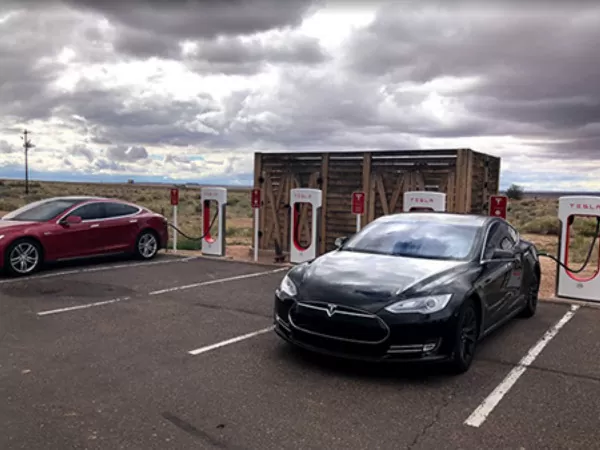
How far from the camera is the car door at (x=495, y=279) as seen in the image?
575 cm

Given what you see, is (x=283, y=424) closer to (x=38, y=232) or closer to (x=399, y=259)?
(x=399, y=259)

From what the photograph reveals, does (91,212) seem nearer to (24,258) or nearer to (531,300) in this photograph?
(24,258)

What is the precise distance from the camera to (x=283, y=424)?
4008 mm

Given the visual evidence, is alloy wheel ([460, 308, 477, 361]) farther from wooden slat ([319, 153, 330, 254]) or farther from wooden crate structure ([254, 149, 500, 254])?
wooden slat ([319, 153, 330, 254])

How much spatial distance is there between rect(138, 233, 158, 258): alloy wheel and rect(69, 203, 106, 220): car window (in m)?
1.09

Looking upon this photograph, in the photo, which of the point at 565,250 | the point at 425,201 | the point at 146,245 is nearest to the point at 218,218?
the point at 146,245

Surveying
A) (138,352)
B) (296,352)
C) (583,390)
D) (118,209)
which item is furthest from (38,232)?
(583,390)

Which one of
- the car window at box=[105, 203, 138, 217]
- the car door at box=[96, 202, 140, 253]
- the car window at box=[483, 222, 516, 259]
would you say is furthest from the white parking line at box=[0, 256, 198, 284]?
the car window at box=[483, 222, 516, 259]

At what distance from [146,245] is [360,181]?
5.01m

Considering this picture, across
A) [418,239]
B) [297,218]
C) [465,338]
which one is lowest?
[465,338]

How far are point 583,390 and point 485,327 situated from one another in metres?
1.09

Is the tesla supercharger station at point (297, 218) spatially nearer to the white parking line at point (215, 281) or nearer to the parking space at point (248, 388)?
the white parking line at point (215, 281)

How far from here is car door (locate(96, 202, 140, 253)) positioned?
11.2 m

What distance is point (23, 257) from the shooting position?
976 centimetres
